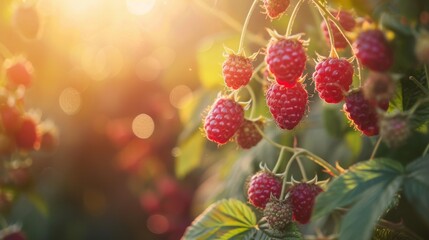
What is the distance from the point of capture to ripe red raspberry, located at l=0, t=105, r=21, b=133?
2.54 meters

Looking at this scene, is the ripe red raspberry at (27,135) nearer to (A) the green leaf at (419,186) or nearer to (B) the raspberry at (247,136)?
(B) the raspberry at (247,136)

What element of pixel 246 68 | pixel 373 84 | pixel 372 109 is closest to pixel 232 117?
pixel 246 68

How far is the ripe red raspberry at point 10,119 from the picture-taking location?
2539 millimetres

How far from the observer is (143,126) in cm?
575

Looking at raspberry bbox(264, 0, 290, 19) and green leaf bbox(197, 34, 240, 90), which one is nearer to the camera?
raspberry bbox(264, 0, 290, 19)

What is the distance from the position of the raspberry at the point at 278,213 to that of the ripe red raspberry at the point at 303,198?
4 cm

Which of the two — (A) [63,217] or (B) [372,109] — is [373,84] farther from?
(A) [63,217]

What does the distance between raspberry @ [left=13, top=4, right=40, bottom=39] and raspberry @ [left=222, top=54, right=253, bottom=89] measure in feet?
3.62

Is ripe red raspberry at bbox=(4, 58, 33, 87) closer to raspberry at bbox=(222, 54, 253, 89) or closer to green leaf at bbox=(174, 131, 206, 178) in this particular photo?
green leaf at bbox=(174, 131, 206, 178)

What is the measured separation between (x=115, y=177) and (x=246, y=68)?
4170 mm

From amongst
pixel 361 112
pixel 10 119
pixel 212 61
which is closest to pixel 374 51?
pixel 361 112

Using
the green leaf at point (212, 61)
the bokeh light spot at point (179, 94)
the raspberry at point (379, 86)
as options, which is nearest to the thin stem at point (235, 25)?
the green leaf at point (212, 61)

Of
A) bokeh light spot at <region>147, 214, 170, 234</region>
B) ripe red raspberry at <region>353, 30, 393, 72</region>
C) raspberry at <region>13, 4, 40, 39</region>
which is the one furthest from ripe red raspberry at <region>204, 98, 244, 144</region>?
bokeh light spot at <region>147, 214, 170, 234</region>

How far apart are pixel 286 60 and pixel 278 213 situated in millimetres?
323
